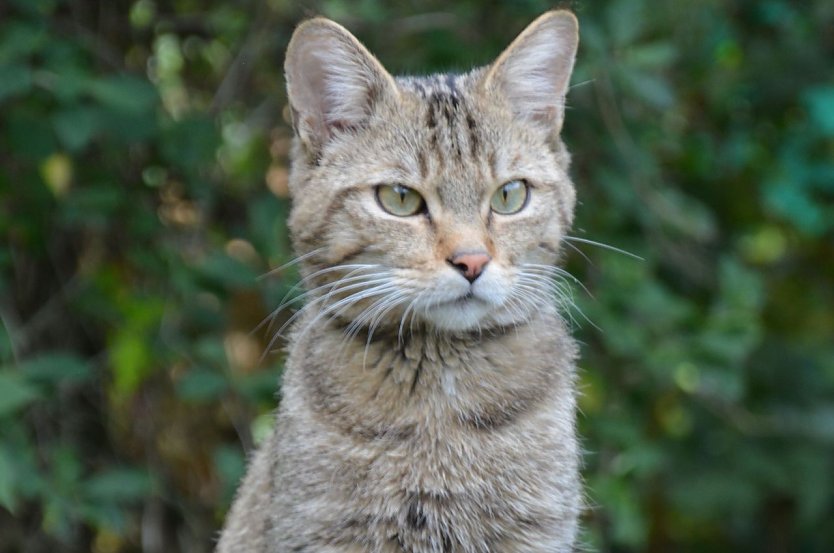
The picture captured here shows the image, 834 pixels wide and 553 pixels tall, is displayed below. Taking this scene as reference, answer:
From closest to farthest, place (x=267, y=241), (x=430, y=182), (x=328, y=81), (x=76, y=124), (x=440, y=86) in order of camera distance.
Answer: (x=430, y=182) → (x=328, y=81) → (x=440, y=86) → (x=76, y=124) → (x=267, y=241)

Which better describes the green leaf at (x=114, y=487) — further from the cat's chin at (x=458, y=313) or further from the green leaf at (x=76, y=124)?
the cat's chin at (x=458, y=313)

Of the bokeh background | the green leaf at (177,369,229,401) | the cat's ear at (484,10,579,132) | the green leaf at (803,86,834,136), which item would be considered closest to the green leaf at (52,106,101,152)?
the bokeh background

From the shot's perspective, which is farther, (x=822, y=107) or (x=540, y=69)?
(x=822, y=107)

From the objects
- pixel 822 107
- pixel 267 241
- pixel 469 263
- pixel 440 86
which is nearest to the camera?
pixel 469 263

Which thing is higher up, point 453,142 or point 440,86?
point 440,86

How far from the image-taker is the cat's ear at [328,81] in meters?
2.67

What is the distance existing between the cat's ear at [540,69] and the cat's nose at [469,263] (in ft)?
1.73

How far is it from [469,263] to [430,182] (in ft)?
0.80

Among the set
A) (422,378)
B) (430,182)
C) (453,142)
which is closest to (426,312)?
(422,378)

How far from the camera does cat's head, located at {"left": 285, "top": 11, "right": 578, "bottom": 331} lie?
8.34 ft

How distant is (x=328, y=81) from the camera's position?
109 inches

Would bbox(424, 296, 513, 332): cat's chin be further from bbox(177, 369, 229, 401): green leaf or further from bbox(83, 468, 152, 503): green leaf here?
bbox(83, 468, 152, 503): green leaf

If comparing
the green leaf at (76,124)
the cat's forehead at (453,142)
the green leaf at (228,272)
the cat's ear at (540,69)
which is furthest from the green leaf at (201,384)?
the cat's ear at (540,69)

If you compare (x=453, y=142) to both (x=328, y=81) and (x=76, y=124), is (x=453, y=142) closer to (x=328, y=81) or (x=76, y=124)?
(x=328, y=81)
